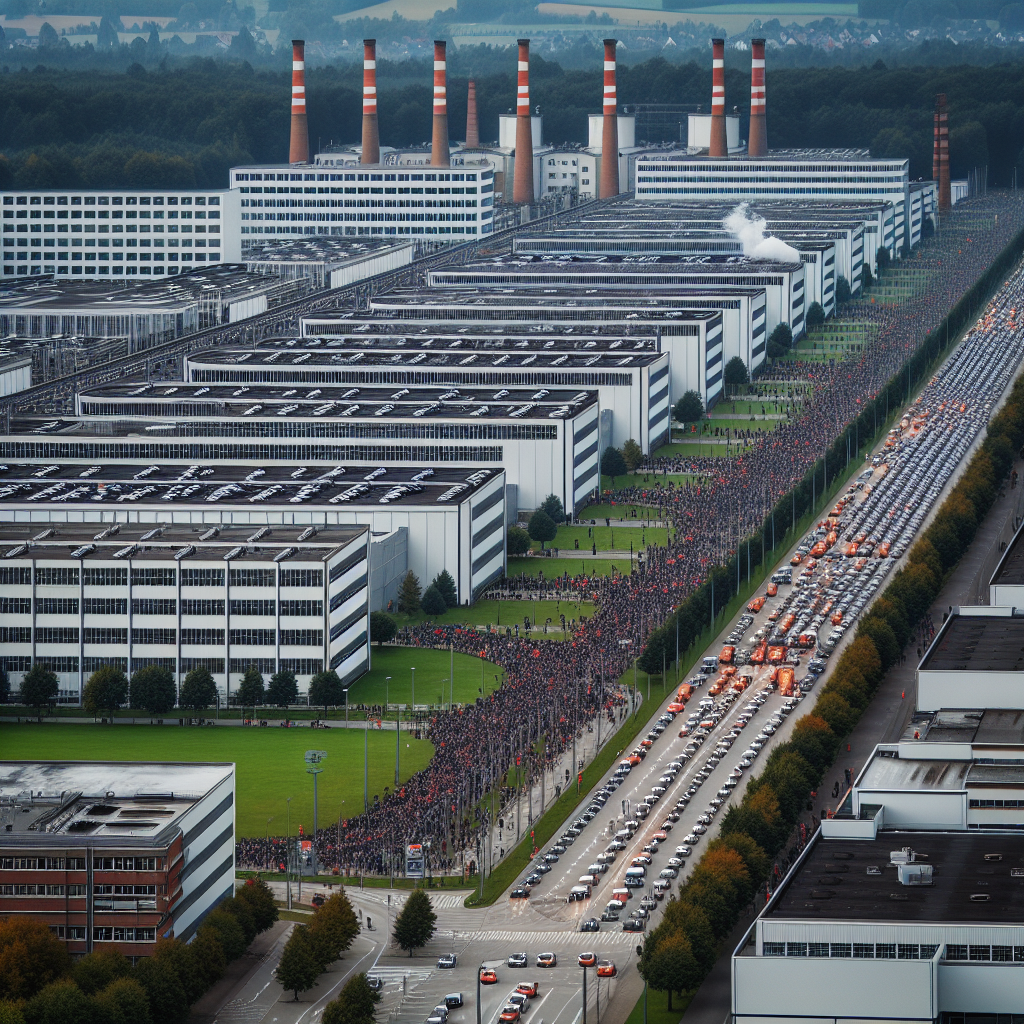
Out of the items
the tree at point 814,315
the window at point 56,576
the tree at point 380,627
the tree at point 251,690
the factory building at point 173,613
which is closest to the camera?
the tree at point 251,690

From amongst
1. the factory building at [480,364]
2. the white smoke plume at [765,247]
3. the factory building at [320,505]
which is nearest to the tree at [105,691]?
the factory building at [320,505]

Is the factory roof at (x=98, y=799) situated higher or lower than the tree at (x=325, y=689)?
higher

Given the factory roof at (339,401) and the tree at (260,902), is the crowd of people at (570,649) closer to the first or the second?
the tree at (260,902)

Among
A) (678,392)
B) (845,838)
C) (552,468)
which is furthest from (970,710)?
(678,392)

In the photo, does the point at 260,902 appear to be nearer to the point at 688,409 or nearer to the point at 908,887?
the point at 908,887

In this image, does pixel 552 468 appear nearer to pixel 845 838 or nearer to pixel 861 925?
pixel 845 838

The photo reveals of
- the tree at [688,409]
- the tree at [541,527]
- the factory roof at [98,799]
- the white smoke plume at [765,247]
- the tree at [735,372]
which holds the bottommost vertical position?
the tree at [541,527]
